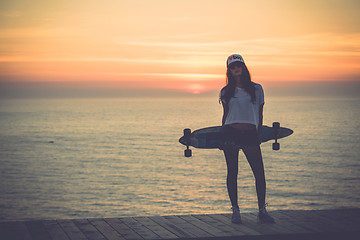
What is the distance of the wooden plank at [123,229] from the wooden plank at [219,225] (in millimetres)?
1130

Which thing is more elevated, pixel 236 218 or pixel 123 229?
pixel 236 218

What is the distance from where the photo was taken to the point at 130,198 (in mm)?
55688

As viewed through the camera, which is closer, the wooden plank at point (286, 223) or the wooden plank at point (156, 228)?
the wooden plank at point (156, 228)

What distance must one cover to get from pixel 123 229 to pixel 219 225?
134 cm

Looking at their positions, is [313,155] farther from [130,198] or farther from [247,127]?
[247,127]

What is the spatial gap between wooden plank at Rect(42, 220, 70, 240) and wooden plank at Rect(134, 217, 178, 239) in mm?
1152

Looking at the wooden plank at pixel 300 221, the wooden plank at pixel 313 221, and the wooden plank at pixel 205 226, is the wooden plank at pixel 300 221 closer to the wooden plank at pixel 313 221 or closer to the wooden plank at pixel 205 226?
the wooden plank at pixel 313 221

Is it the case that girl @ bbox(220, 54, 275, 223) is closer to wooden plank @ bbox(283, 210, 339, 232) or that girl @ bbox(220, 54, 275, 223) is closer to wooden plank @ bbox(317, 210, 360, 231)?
wooden plank @ bbox(283, 210, 339, 232)

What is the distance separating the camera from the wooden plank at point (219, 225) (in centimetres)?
589

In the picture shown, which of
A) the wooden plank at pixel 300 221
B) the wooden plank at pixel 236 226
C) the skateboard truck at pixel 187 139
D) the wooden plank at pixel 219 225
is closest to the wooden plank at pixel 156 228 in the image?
the wooden plank at pixel 219 225

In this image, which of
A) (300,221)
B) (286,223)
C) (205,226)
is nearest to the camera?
(205,226)

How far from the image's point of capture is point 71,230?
240 inches

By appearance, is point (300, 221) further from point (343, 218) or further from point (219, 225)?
point (219, 225)

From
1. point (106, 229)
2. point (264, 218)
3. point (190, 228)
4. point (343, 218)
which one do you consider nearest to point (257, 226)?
point (264, 218)
